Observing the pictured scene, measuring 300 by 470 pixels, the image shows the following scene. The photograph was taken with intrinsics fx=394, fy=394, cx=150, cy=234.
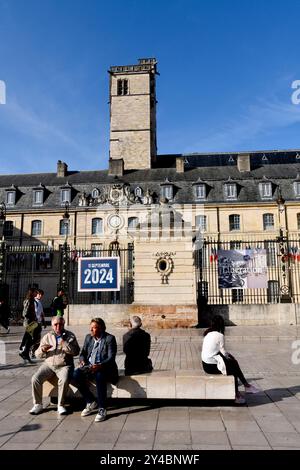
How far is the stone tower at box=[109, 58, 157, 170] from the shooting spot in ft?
172

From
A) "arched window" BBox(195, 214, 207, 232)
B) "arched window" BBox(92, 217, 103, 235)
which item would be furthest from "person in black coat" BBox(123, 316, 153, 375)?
"arched window" BBox(92, 217, 103, 235)

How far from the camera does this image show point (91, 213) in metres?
41.6

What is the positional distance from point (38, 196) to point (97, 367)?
41.1 meters

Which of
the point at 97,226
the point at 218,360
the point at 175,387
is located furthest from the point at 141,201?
the point at 175,387

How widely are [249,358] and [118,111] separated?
49.7 m

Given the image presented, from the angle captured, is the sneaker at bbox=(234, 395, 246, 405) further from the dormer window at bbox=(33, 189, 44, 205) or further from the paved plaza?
the dormer window at bbox=(33, 189, 44, 205)

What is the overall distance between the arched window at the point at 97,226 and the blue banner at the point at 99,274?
24.1 m

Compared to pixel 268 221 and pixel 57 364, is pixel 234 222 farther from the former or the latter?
pixel 57 364

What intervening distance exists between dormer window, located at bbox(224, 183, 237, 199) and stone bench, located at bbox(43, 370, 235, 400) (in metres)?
37.0

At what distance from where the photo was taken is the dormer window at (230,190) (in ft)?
→ 136

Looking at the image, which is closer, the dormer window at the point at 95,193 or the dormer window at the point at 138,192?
the dormer window at the point at 138,192

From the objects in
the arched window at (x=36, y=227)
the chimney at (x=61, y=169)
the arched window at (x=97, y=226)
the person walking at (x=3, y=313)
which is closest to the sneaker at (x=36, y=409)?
the person walking at (x=3, y=313)

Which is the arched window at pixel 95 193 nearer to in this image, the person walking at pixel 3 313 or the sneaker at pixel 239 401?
the person walking at pixel 3 313

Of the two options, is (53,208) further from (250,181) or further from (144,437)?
(144,437)
